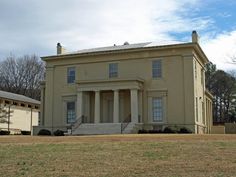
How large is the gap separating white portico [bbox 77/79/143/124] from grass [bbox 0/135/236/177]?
59.7ft

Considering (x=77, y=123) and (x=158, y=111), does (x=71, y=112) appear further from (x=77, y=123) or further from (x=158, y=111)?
(x=158, y=111)

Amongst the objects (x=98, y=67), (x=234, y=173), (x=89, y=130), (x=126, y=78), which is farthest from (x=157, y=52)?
(x=234, y=173)

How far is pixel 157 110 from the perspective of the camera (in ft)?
124

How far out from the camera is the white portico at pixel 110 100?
1467 inches

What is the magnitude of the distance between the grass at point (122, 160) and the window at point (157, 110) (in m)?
18.7

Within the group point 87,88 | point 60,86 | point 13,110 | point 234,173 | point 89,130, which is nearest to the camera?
point 234,173

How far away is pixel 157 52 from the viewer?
38.2m

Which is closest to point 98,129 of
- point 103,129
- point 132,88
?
point 103,129

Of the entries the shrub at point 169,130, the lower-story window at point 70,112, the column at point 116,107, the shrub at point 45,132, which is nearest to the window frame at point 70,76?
the lower-story window at point 70,112

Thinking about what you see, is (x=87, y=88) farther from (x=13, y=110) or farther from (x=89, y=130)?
(x=13, y=110)

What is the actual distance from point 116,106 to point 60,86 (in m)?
7.94

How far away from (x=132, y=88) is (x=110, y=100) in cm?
401

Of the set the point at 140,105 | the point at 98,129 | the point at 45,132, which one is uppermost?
the point at 140,105

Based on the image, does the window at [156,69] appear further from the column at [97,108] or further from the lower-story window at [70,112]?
the lower-story window at [70,112]
